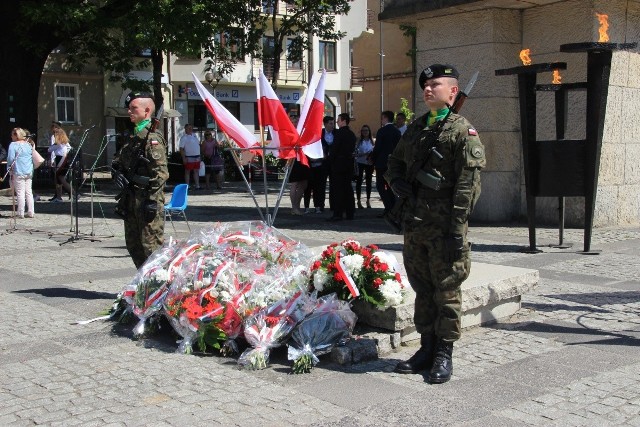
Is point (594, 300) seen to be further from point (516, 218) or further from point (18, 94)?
point (18, 94)

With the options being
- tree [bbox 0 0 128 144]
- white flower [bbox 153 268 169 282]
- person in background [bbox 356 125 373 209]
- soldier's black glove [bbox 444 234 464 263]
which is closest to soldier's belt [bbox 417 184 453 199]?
soldier's black glove [bbox 444 234 464 263]

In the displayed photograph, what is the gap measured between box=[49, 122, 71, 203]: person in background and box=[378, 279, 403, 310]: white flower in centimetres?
1451

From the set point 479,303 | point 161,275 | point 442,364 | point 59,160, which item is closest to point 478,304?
Answer: point 479,303

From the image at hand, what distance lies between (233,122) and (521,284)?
3591mm

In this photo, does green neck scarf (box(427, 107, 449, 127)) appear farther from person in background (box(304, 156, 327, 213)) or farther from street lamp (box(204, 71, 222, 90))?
street lamp (box(204, 71, 222, 90))

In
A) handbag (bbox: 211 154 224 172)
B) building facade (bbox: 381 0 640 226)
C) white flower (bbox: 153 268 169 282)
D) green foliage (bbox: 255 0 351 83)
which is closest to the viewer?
white flower (bbox: 153 268 169 282)

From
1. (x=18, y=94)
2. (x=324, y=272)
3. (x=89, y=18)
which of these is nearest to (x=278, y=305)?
(x=324, y=272)

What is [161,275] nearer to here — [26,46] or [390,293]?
[390,293]

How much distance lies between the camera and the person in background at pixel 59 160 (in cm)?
1878

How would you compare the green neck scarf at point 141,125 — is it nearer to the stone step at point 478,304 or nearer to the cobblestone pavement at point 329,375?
the cobblestone pavement at point 329,375

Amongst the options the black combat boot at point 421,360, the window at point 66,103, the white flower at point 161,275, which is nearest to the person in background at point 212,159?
the window at point 66,103

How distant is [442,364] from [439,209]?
100cm

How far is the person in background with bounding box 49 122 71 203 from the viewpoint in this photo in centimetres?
1878

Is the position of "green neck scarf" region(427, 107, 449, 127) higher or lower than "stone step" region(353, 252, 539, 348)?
higher
